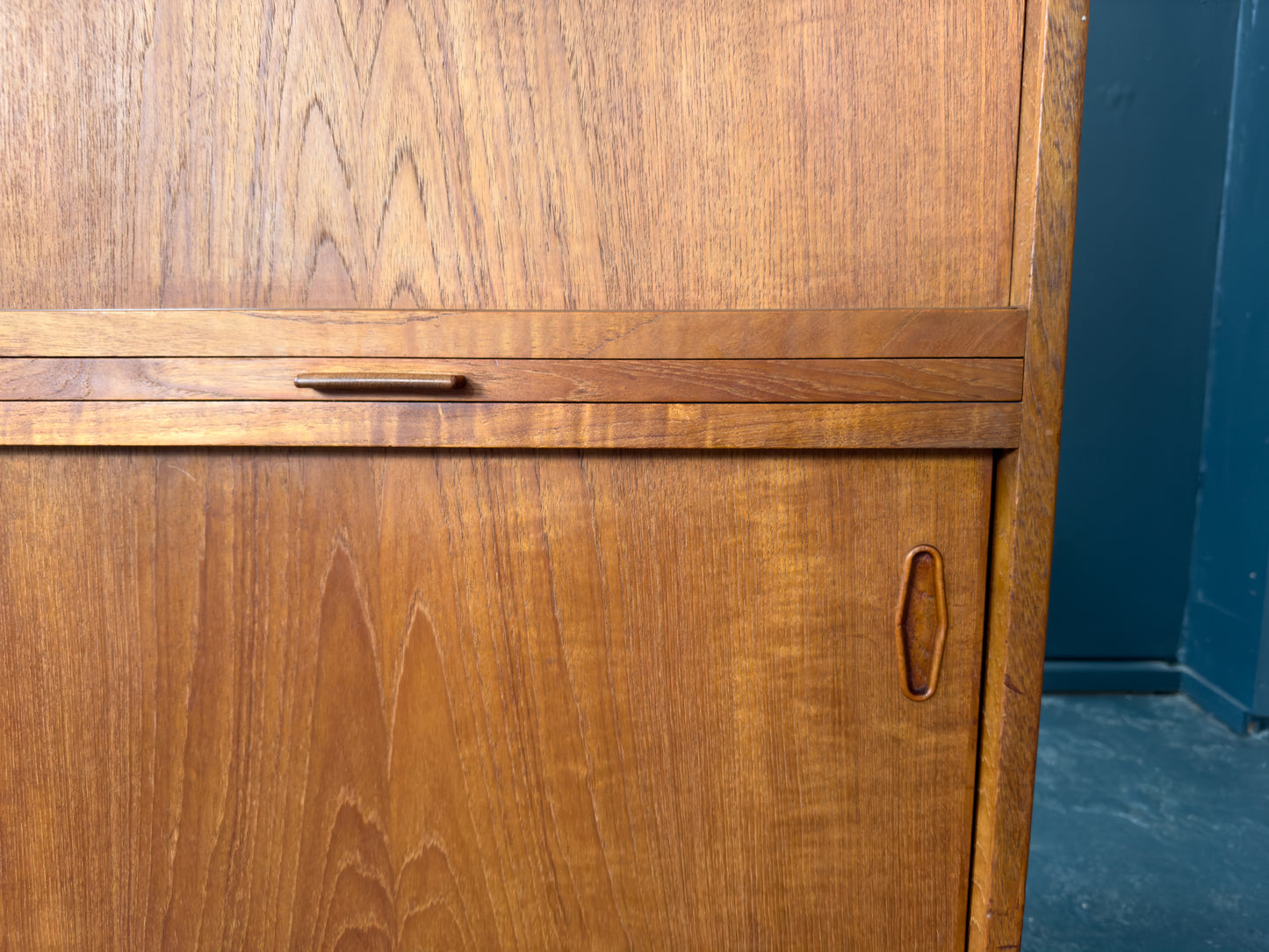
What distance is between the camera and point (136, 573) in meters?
0.64

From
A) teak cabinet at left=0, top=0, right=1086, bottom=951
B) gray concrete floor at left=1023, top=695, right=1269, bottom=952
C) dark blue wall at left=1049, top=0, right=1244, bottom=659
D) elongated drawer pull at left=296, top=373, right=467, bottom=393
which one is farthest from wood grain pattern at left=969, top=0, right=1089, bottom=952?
dark blue wall at left=1049, top=0, right=1244, bottom=659

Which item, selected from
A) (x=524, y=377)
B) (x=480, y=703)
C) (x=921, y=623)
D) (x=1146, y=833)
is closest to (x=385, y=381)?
(x=524, y=377)

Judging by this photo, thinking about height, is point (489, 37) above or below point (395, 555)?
above

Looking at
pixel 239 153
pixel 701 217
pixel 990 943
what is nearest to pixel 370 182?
pixel 239 153

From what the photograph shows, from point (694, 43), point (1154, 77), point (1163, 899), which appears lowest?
point (1163, 899)

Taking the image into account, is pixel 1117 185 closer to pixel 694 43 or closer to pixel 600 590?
pixel 694 43

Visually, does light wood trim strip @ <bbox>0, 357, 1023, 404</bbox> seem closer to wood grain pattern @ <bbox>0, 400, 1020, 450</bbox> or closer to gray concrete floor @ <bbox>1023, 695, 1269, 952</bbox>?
wood grain pattern @ <bbox>0, 400, 1020, 450</bbox>

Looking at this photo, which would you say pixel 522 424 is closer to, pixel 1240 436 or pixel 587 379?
pixel 587 379

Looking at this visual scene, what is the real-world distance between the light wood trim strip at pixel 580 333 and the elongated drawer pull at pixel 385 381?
0.05 ft

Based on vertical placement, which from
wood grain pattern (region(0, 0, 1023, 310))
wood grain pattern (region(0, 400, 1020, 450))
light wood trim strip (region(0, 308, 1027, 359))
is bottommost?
wood grain pattern (region(0, 400, 1020, 450))

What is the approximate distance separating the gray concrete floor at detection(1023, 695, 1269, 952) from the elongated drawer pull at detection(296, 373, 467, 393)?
1.07m

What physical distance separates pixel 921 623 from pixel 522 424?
1.09ft

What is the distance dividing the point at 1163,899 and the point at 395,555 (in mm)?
1227

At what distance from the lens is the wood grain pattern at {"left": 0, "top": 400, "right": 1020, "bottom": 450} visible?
1.98ft
